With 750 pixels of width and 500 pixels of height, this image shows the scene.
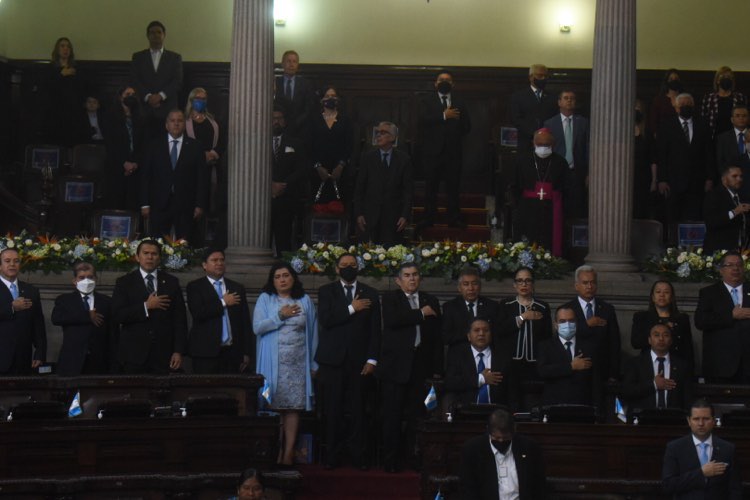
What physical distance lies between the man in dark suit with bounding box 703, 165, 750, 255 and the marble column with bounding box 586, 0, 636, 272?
2.91 feet

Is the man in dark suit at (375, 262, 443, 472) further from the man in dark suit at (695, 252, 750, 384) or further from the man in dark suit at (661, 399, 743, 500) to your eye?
the man in dark suit at (661, 399, 743, 500)

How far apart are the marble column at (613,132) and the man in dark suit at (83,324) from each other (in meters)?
5.67

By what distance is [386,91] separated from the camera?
2311cm

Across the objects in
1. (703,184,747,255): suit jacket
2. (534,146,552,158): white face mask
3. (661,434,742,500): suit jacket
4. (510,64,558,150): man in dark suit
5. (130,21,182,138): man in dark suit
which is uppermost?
(130,21,182,138): man in dark suit

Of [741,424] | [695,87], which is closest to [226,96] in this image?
[695,87]

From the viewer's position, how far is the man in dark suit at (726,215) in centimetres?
1753

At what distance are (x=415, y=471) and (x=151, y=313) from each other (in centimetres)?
295

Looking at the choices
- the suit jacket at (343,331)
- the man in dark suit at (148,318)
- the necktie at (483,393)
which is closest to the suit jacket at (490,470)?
the necktie at (483,393)

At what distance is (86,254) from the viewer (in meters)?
17.1

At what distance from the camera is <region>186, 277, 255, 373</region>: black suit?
15.4 metres

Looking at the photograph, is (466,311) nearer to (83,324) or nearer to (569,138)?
(83,324)

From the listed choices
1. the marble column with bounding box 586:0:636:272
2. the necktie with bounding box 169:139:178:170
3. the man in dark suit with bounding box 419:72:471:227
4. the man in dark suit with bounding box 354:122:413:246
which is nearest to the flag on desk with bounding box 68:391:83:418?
the necktie with bounding box 169:139:178:170

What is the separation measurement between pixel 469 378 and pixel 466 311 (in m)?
1.03

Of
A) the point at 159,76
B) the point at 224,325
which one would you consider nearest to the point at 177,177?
the point at 224,325
